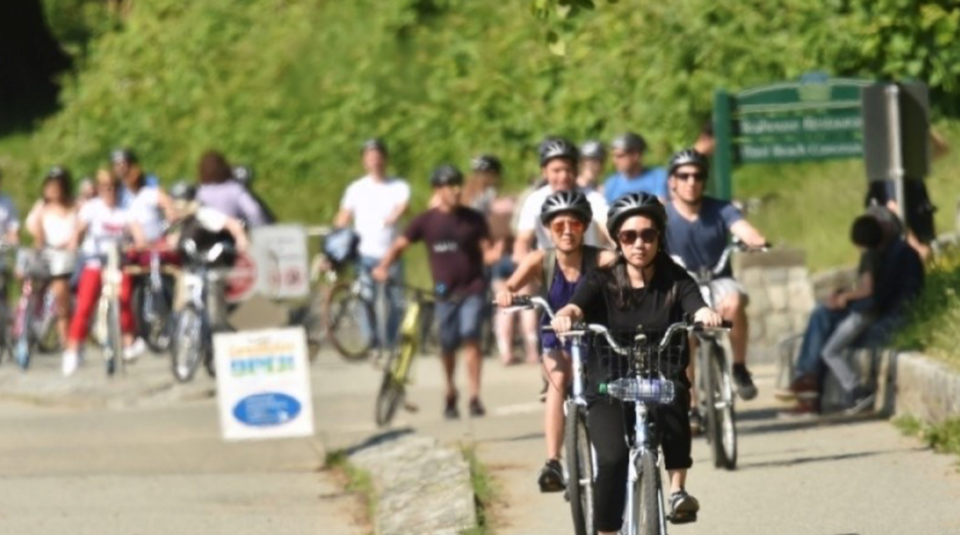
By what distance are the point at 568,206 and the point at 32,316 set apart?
494 inches

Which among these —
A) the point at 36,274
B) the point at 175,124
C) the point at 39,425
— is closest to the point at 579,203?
the point at 39,425

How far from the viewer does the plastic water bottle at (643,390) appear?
10148 mm

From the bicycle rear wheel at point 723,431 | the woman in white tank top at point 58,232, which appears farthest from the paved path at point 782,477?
the woman in white tank top at point 58,232

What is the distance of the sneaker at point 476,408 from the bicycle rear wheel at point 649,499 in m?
8.41

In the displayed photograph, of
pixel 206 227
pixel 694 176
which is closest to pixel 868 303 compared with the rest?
pixel 694 176

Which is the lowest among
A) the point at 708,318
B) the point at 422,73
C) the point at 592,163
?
the point at 708,318

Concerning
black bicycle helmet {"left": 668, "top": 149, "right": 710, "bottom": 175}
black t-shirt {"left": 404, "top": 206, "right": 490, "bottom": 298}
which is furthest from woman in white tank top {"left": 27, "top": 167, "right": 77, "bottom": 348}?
black bicycle helmet {"left": 668, "top": 149, "right": 710, "bottom": 175}

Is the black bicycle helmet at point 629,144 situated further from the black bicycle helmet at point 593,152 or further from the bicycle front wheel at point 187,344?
the bicycle front wheel at point 187,344

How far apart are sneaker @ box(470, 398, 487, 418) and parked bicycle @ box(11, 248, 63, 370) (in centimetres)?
628

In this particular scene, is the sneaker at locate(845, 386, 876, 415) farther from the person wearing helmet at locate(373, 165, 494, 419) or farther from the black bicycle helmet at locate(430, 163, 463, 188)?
the black bicycle helmet at locate(430, 163, 463, 188)

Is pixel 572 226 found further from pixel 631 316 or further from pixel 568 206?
pixel 631 316

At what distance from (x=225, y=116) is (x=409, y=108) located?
2659 mm

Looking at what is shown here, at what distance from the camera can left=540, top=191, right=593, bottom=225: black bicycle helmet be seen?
12.5 meters

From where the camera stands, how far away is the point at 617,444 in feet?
34.0
